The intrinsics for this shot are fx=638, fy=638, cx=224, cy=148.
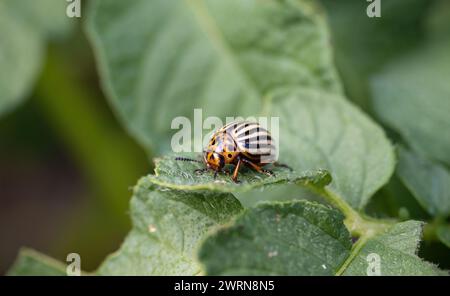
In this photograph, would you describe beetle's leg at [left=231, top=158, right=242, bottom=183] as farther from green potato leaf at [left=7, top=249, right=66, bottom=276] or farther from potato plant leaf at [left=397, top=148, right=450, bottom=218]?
green potato leaf at [left=7, top=249, right=66, bottom=276]

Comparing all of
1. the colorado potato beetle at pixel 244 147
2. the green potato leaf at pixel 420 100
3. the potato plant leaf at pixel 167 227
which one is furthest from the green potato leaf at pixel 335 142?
the potato plant leaf at pixel 167 227

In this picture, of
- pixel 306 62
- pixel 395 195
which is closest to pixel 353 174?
pixel 395 195

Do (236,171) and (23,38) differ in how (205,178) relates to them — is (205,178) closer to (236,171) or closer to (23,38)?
(236,171)

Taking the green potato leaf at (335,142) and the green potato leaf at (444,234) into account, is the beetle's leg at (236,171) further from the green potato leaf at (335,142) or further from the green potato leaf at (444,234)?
the green potato leaf at (444,234)

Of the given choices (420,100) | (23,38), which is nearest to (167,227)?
(420,100)

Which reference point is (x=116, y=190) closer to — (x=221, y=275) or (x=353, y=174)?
(x=353, y=174)
